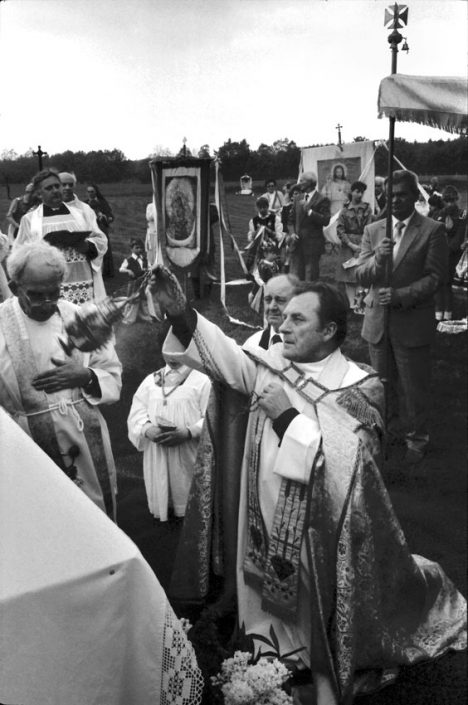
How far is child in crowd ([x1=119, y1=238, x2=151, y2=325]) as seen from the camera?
3.38 m

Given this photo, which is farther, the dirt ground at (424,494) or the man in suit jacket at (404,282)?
the man in suit jacket at (404,282)

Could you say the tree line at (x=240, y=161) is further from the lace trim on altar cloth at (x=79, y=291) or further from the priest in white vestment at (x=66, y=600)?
the priest in white vestment at (x=66, y=600)

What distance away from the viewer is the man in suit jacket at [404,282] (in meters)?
5.91

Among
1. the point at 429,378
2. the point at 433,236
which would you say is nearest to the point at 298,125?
the point at 433,236

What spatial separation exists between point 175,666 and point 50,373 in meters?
1.90

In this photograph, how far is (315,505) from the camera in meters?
3.45

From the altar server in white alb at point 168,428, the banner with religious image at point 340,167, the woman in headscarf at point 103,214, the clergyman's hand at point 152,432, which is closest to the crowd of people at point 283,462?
the altar server in white alb at point 168,428

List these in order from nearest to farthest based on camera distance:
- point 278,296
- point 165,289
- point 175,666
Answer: point 175,666 < point 165,289 < point 278,296

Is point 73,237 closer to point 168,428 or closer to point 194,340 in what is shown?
point 168,428

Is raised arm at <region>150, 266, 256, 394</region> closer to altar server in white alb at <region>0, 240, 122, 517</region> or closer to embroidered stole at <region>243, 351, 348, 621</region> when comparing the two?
embroidered stole at <region>243, 351, 348, 621</region>

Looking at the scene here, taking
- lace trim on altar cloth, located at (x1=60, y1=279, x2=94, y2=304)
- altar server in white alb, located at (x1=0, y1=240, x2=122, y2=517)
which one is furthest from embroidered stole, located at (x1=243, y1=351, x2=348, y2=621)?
lace trim on altar cloth, located at (x1=60, y1=279, x2=94, y2=304)

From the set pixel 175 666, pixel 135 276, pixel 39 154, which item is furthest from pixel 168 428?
pixel 175 666

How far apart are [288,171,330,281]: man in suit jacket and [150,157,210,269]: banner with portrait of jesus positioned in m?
0.83

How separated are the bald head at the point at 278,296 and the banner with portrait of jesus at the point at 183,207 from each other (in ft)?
4.28
